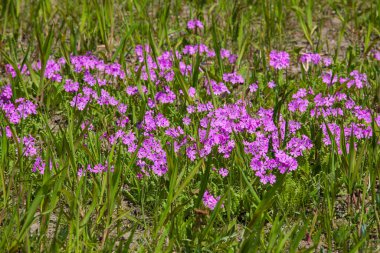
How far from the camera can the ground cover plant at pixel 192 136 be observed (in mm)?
3449

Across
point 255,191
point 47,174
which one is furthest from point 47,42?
point 255,191

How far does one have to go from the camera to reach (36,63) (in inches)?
202

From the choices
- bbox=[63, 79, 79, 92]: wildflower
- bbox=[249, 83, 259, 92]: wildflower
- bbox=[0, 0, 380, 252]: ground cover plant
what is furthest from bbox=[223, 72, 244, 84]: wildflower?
bbox=[63, 79, 79, 92]: wildflower

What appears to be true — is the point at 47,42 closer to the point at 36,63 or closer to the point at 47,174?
the point at 36,63

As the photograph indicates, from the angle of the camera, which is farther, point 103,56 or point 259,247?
point 103,56

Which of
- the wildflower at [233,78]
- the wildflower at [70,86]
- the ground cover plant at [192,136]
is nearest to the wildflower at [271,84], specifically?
the ground cover plant at [192,136]

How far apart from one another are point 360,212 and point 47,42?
7.52 ft

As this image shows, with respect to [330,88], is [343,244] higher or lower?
lower

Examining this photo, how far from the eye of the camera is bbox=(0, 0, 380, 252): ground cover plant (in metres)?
3.45

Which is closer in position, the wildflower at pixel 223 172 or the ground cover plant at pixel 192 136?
the ground cover plant at pixel 192 136

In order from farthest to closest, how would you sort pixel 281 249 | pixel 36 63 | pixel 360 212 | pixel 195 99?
1. pixel 36 63
2. pixel 195 99
3. pixel 360 212
4. pixel 281 249

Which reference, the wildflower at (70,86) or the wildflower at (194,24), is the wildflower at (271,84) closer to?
the wildflower at (194,24)

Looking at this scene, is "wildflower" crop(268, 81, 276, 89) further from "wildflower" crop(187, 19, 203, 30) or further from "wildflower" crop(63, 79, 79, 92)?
"wildflower" crop(63, 79, 79, 92)

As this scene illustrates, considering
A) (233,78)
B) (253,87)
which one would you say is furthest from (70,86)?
(253,87)
